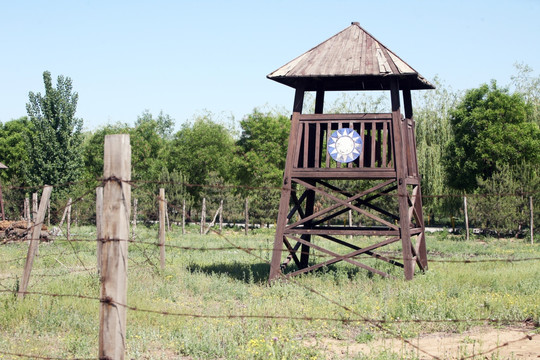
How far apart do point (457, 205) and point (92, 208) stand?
25688 mm

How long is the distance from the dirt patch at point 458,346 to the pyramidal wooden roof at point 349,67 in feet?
21.2

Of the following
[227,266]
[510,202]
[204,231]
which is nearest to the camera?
[227,266]

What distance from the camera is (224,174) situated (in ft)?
195

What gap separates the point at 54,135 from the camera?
44.9m

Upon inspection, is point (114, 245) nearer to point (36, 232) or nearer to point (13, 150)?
point (36, 232)

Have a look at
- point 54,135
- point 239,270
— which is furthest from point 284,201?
point 54,135

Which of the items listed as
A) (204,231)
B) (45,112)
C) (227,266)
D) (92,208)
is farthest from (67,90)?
(227,266)

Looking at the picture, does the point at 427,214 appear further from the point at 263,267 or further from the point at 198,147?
the point at 263,267

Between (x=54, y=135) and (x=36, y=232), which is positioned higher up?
(x=54, y=135)

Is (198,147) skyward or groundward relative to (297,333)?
skyward

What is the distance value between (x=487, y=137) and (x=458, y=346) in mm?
34931

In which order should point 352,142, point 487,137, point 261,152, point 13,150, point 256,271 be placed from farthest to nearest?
point 13,150
point 261,152
point 487,137
point 256,271
point 352,142

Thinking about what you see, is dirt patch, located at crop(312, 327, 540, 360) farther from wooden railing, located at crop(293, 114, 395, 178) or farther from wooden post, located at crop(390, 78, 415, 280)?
wooden railing, located at crop(293, 114, 395, 178)

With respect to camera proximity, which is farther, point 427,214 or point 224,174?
point 224,174
